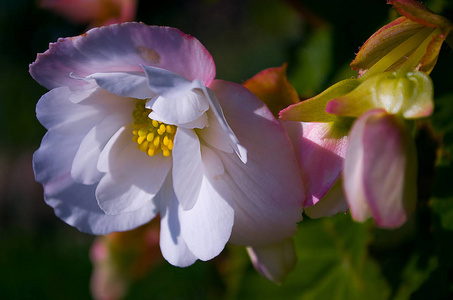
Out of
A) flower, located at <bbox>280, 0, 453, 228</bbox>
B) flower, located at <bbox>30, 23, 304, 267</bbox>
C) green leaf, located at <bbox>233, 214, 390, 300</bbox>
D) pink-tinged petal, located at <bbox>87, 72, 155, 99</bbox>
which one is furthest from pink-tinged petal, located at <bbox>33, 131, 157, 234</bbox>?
green leaf, located at <bbox>233, 214, 390, 300</bbox>

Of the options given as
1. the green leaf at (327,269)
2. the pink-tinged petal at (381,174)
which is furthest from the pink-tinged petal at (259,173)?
the green leaf at (327,269)

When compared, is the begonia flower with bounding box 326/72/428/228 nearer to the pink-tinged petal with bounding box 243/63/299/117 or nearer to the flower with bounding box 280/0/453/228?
the flower with bounding box 280/0/453/228

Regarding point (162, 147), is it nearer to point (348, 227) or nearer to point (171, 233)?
point (171, 233)

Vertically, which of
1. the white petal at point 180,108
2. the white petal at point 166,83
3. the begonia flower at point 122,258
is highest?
the white petal at point 166,83

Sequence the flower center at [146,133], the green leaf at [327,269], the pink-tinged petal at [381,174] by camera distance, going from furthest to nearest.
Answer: the green leaf at [327,269] → the flower center at [146,133] → the pink-tinged petal at [381,174]

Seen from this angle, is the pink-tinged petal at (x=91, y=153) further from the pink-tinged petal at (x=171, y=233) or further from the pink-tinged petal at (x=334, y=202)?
the pink-tinged petal at (x=334, y=202)

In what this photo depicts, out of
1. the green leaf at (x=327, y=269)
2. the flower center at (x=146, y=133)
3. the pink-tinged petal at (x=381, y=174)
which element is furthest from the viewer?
the green leaf at (x=327, y=269)

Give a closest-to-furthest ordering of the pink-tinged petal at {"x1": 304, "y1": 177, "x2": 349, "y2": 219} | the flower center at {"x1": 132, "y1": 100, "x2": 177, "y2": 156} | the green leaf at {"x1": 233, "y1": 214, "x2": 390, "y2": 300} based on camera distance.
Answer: the pink-tinged petal at {"x1": 304, "y1": 177, "x2": 349, "y2": 219}, the flower center at {"x1": 132, "y1": 100, "x2": 177, "y2": 156}, the green leaf at {"x1": 233, "y1": 214, "x2": 390, "y2": 300}
